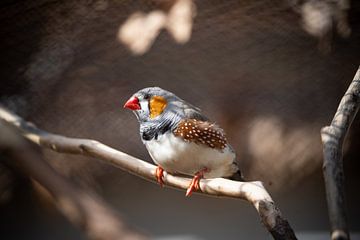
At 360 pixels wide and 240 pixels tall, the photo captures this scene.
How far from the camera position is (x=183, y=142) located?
1417 mm

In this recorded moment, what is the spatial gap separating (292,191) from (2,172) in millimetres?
1110

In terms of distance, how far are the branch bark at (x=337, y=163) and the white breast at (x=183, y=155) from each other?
13.3 inches

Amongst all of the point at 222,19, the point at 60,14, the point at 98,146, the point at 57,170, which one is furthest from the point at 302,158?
the point at 60,14

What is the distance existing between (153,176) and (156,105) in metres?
0.22

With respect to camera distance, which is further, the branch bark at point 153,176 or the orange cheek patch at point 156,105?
the orange cheek patch at point 156,105

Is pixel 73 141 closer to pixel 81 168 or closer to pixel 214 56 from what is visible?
pixel 81 168

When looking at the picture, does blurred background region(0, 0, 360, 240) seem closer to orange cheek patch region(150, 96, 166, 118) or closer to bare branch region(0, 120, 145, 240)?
bare branch region(0, 120, 145, 240)

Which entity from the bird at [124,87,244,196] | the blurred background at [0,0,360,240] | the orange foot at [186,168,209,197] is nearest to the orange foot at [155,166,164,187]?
the bird at [124,87,244,196]

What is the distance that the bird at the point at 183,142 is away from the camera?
1418mm

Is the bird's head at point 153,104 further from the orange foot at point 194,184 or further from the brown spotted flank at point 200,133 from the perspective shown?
the orange foot at point 194,184

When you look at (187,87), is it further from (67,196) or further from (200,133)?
(67,196)

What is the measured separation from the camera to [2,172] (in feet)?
6.27

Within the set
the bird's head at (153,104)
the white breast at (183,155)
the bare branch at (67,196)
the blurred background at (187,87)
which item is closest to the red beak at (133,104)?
the bird's head at (153,104)

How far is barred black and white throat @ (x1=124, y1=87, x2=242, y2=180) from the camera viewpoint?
1420mm
